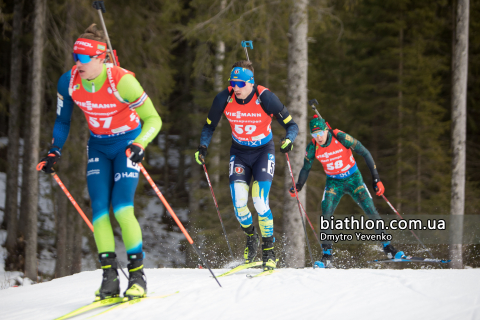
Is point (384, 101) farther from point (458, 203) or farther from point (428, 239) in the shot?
point (458, 203)

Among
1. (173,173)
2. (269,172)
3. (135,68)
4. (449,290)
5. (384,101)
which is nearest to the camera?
(449,290)

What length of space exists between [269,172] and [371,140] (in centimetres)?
1336

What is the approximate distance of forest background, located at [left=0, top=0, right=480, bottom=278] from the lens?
11.2 metres

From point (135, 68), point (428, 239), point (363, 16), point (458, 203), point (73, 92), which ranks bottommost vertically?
point (428, 239)

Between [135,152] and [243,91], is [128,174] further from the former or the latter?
[243,91]

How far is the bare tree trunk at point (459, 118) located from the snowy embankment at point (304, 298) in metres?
6.45

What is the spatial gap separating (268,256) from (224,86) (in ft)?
25.3

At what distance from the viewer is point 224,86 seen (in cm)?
1262

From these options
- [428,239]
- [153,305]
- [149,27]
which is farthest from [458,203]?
[149,27]

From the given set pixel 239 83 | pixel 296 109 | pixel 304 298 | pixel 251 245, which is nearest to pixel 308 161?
pixel 251 245

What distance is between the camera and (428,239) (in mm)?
12875

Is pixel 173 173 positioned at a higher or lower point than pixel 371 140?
lower

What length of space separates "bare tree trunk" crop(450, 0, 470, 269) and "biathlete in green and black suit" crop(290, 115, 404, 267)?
4765 mm

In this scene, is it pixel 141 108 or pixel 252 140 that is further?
pixel 252 140
